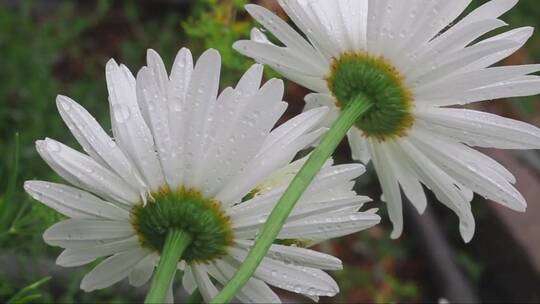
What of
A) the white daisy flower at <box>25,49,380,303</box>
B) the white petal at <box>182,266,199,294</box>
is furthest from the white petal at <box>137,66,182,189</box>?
the white petal at <box>182,266,199,294</box>

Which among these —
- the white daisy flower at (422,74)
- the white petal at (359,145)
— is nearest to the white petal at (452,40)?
the white daisy flower at (422,74)

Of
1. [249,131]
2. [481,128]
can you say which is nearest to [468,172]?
[481,128]

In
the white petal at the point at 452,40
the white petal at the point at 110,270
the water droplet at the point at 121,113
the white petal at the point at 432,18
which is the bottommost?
the white petal at the point at 110,270

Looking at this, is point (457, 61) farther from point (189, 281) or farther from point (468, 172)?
point (189, 281)

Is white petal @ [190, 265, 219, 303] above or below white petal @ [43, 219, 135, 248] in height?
below

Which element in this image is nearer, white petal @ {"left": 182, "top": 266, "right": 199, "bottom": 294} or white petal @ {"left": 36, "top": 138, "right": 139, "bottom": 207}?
white petal @ {"left": 36, "top": 138, "right": 139, "bottom": 207}

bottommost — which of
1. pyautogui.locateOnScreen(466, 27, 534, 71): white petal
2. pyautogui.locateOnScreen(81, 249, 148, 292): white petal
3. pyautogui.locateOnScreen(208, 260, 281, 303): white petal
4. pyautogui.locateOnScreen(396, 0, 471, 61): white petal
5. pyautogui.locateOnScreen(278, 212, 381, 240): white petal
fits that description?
pyautogui.locateOnScreen(208, 260, 281, 303): white petal

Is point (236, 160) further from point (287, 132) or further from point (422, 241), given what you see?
point (422, 241)

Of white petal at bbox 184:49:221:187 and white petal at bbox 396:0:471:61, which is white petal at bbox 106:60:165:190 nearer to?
white petal at bbox 184:49:221:187

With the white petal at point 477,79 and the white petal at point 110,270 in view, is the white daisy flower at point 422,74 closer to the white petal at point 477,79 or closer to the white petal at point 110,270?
the white petal at point 477,79
